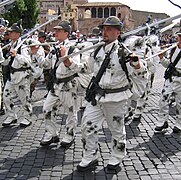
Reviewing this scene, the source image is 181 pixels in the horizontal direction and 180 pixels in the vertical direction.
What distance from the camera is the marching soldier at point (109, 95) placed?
16.5ft

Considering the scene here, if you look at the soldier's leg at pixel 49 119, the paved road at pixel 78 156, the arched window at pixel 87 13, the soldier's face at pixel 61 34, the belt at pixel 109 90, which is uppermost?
the arched window at pixel 87 13

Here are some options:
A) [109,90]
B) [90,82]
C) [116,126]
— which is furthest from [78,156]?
[109,90]

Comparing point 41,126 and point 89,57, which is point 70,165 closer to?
point 89,57

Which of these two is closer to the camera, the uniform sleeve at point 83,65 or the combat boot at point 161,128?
the uniform sleeve at point 83,65

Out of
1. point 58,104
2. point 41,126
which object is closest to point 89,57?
point 58,104

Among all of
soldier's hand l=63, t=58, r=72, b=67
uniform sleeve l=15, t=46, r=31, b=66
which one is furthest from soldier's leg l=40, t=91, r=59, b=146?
uniform sleeve l=15, t=46, r=31, b=66

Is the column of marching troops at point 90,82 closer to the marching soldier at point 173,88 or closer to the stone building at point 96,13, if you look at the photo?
the marching soldier at point 173,88

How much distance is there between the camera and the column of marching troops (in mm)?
5062

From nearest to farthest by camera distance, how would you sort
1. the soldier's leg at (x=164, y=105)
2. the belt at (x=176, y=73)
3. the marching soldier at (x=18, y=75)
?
the belt at (x=176, y=73) → the soldier's leg at (x=164, y=105) → the marching soldier at (x=18, y=75)

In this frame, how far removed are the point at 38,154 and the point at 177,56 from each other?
3.06 m

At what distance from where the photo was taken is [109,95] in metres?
5.07

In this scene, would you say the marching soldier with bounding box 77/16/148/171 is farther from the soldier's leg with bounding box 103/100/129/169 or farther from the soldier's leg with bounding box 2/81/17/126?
the soldier's leg with bounding box 2/81/17/126

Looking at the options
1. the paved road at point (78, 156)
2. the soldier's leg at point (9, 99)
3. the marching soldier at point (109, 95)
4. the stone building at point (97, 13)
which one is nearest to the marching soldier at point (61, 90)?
the paved road at point (78, 156)

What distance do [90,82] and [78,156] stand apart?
1240mm
